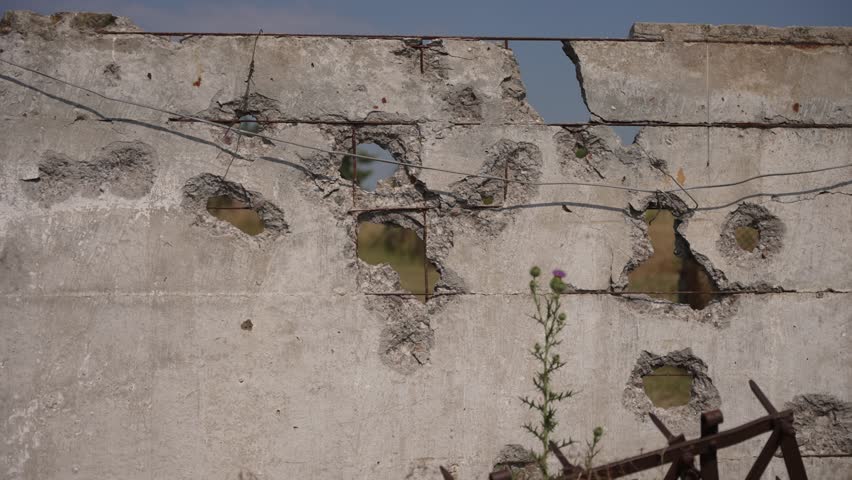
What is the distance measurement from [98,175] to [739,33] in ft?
10.1

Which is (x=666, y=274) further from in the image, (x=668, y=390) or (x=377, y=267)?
(x=377, y=267)

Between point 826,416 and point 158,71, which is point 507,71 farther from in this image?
point 826,416

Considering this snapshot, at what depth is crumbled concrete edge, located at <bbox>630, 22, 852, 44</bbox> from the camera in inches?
154

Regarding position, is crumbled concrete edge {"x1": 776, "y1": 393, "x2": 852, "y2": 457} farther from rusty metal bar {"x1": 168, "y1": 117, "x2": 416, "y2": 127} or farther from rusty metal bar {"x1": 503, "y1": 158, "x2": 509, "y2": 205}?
rusty metal bar {"x1": 168, "y1": 117, "x2": 416, "y2": 127}

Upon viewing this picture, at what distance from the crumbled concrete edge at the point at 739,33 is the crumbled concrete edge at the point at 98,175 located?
2378mm

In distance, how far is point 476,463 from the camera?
3.78 metres

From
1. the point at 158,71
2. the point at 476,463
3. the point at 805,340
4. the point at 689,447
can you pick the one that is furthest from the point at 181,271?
the point at 805,340

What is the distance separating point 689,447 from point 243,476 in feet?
6.46

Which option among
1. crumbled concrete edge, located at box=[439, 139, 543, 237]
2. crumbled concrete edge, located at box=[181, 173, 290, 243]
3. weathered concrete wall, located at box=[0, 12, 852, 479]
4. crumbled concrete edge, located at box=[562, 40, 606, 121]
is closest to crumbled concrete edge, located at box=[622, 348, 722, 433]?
weathered concrete wall, located at box=[0, 12, 852, 479]

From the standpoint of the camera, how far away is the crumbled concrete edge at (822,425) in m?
3.94

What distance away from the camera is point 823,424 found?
397 cm

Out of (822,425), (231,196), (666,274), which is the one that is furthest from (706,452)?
(666,274)

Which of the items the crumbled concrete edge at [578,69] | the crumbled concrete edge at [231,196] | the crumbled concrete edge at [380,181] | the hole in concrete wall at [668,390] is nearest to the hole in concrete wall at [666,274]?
the hole in concrete wall at [668,390]

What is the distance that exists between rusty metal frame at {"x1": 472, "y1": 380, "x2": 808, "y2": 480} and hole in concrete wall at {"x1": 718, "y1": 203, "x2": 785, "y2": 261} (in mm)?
1068
